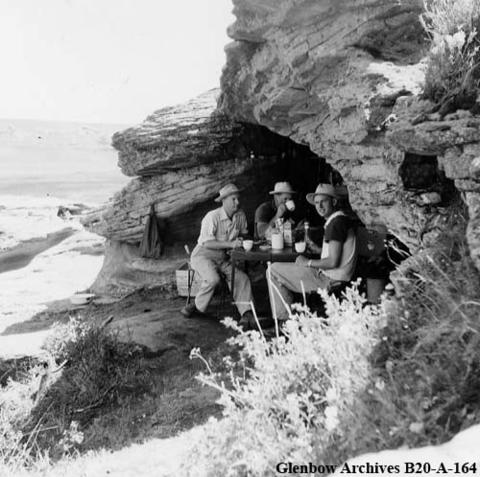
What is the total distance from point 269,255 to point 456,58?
3.62 m

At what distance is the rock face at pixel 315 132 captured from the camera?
498 cm

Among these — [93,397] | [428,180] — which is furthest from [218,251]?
[428,180]

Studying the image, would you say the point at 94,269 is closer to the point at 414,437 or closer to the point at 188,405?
the point at 188,405

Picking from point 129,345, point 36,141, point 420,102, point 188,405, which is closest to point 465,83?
point 420,102

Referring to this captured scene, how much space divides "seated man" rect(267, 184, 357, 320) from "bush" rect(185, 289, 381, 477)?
9.43ft

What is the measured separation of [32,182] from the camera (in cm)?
4859

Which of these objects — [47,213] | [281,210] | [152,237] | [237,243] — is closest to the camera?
[237,243]

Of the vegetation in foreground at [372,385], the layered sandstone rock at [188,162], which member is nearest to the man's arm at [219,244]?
the layered sandstone rock at [188,162]

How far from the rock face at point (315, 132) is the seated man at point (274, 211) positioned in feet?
2.84

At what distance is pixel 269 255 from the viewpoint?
741 cm

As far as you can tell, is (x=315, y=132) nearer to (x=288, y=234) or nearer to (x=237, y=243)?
(x=288, y=234)

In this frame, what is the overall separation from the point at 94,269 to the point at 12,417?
9129mm

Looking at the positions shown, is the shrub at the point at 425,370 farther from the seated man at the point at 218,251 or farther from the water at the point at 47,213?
the water at the point at 47,213

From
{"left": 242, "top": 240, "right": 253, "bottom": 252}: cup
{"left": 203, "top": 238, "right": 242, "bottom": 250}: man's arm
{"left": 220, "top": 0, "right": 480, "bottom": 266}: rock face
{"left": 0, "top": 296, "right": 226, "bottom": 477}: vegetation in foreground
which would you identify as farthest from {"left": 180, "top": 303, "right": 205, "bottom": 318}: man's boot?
{"left": 220, "top": 0, "right": 480, "bottom": 266}: rock face
